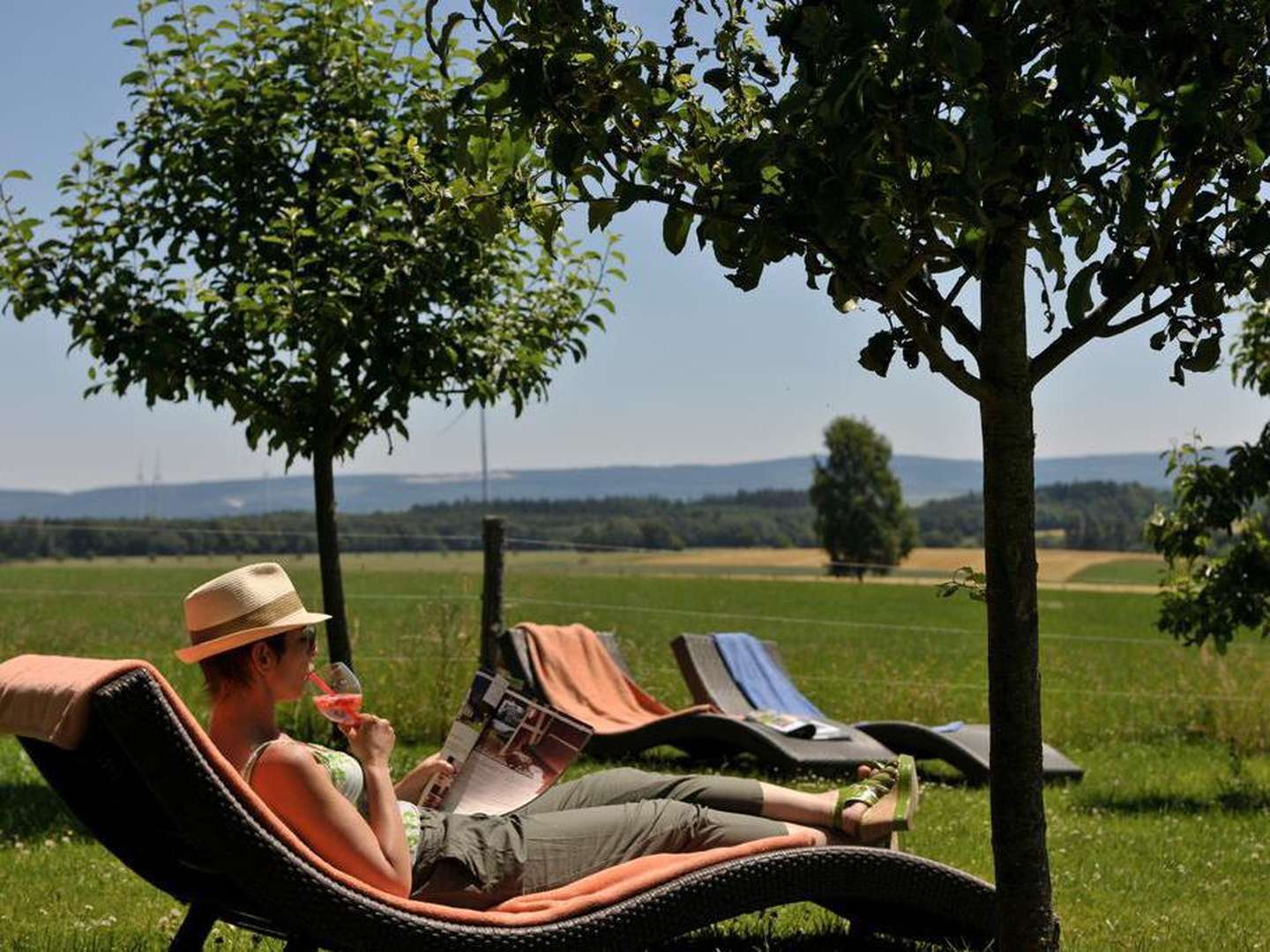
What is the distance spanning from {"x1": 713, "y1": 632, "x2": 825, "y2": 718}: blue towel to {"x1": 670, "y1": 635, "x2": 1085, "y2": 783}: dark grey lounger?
44mm

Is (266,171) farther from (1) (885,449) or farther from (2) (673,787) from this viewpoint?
(1) (885,449)

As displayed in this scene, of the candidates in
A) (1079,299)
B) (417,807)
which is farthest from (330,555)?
(1079,299)

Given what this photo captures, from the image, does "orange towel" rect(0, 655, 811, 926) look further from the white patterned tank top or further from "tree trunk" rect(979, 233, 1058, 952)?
"tree trunk" rect(979, 233, 1058, 952)

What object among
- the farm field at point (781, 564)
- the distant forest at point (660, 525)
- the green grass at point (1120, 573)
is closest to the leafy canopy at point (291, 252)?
the farm field at point (781, 564)

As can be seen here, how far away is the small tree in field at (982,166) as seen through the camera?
318 cm

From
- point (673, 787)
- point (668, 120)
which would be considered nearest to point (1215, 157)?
point (668, 120)

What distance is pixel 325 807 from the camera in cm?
363

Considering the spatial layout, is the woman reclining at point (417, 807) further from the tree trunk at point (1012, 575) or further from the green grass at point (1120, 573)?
the green grass at point (1120, 573)

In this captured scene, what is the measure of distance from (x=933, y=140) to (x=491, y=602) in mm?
7633

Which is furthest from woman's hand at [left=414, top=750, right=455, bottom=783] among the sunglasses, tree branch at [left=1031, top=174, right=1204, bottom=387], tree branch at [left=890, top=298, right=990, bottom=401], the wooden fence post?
the wooden fence post

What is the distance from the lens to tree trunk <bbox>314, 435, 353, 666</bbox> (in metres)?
9.02

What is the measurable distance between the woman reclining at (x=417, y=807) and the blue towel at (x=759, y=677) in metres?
5.31

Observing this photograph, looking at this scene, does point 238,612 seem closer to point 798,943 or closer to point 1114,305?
point 1114,305

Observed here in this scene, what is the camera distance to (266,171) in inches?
341
